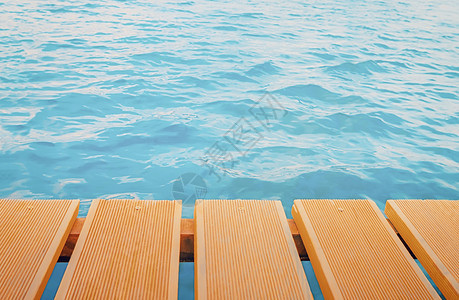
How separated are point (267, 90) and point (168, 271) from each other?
421 cm

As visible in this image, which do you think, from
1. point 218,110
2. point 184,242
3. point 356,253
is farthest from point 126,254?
point 218,110

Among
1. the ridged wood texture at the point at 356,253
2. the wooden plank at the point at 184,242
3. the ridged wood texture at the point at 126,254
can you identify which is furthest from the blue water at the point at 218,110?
the ridged wood texture at the point at 356,253

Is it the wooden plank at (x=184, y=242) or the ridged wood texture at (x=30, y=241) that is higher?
the ridged wood texture at (x=30, y=241)

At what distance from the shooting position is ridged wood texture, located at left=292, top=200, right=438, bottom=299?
4.96 ft

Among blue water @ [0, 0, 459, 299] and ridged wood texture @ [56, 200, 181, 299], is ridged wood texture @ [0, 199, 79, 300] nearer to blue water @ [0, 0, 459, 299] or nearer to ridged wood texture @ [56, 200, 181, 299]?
ridged wood texture @ [56, 200, 181, 299]

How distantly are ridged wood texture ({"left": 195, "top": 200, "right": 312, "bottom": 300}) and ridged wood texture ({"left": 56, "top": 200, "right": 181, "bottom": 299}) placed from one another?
0.11m

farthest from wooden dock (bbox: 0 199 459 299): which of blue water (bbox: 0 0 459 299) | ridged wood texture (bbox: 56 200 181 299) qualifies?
blue water (bbox: 0 0 459 299)

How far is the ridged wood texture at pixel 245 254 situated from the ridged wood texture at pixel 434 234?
550 millimetres

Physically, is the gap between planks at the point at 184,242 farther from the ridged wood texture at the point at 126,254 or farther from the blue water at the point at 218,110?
the blue water at the point at 218,110

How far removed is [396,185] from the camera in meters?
3.57

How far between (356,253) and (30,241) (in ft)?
4.20

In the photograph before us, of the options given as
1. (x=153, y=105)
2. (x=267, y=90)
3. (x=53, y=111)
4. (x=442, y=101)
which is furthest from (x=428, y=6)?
(x=53, y=111)

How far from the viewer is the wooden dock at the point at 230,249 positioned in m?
1.46

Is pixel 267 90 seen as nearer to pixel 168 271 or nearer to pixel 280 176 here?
pixel 280 176
